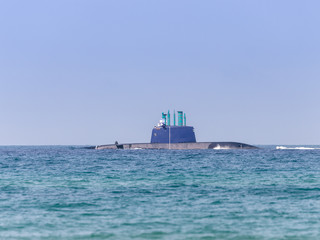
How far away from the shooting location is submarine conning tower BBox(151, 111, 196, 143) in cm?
12212

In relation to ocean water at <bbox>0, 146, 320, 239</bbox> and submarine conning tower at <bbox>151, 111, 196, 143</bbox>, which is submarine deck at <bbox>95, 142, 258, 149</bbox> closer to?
submarine conning tower at <bbox>151, 111, 196, 143</bbox>

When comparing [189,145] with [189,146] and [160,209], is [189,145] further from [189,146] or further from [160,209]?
[160,209]

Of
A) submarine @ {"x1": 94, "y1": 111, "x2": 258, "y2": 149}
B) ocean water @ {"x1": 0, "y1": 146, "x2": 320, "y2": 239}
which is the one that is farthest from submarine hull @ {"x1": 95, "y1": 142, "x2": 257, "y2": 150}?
ocean water @ {"x1": 0, "y1": 146, "x2": 320, "y2": 239}

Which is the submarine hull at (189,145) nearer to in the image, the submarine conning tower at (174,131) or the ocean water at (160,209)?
the submarine conning tower at (174,131)

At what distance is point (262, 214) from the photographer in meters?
23.6

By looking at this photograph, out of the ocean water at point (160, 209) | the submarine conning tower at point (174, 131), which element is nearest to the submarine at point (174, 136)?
the submarine conning tower at point (174, 131)

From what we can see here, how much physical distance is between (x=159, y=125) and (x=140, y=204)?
95.9m

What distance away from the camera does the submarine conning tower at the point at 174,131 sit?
12212cm

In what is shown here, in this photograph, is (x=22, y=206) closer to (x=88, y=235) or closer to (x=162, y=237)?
(x=88, y=235)

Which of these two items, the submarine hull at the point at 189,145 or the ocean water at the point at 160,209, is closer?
the ocean water at the point at 160,209

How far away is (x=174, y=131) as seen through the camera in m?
122

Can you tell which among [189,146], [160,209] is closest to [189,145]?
[189,146]

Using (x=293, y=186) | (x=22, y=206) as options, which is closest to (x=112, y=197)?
(x=22, y=206)

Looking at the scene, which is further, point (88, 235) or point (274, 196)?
point (274, 196)
